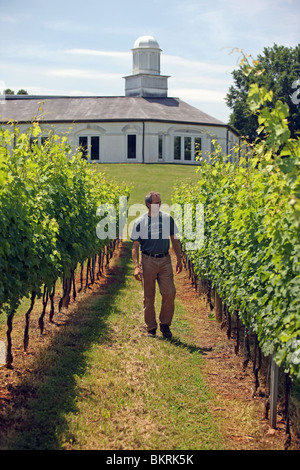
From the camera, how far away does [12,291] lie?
661 centimetres

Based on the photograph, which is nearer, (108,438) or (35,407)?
(108,438)

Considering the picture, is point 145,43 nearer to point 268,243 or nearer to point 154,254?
point 154,254

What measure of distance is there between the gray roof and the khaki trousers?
39423 mm

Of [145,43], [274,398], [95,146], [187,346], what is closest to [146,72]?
[145,43]

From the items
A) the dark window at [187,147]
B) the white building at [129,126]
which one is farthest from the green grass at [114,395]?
the dark window at [187,147]

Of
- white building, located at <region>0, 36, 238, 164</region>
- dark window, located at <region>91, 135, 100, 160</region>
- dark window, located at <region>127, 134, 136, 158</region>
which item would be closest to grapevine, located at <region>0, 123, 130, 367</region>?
white building, located at <region>0, 36, 238, 164</region>

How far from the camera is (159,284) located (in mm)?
8945

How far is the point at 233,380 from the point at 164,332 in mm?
1768

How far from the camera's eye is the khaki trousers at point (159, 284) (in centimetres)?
891

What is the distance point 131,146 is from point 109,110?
3832 mm

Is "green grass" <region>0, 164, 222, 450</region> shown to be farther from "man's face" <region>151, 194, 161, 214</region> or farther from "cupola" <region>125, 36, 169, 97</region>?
"cupola" <region>125, 36, 169, 97</region>

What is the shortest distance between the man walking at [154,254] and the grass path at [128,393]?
1.20 ft
